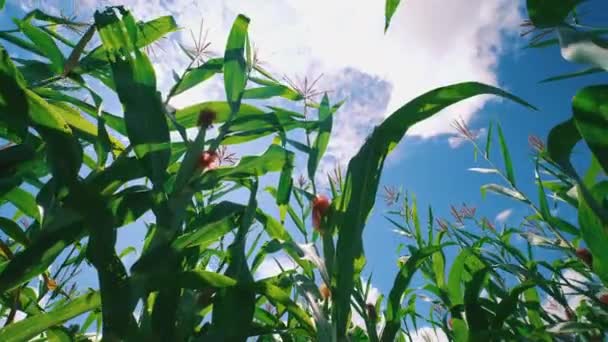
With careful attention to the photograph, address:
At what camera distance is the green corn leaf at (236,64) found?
2.38 ft

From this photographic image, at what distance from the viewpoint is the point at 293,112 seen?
814 millimetres

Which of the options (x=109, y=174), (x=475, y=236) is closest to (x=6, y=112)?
(x=109, y=174)

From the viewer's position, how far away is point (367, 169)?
519mm

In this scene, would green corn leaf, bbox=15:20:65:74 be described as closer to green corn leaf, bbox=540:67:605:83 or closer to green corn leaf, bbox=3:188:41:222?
green corn leaf, bbox=3:188:41:222

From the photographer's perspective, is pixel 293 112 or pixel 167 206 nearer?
pixel 167 206

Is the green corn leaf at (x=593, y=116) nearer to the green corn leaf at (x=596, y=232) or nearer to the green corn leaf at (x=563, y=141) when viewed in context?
the green corn leaf at (x=563, y=141)

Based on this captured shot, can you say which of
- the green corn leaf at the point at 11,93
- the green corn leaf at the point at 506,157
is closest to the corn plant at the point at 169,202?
the green corn leaf at the point at 11,93

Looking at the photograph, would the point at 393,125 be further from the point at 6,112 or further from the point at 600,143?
the point at 6,112

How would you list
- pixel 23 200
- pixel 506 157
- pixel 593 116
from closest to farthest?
1. pixel 593 116
2. pixel 23 200
3. pixel 506 157

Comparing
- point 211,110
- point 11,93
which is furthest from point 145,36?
point 11,93

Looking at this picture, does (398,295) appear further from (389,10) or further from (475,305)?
(389,10)

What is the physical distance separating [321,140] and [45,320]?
0.48m

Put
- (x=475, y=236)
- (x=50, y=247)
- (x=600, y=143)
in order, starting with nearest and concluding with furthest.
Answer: (x=600, y=143) < (x=50, y=247) < (x=475, y=236)

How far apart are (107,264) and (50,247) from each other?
0.31 feet
